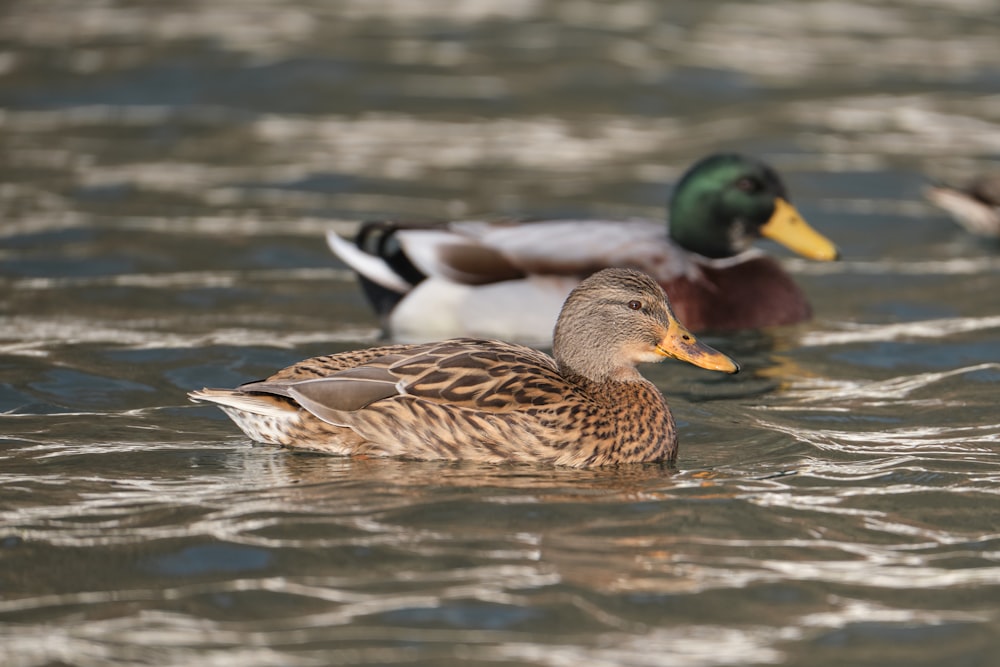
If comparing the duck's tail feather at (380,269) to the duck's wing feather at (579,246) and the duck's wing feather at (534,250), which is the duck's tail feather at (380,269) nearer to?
the duck's wing feather at (534,250)

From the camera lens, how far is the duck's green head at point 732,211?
10.4 m

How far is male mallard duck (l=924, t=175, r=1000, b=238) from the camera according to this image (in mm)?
12453

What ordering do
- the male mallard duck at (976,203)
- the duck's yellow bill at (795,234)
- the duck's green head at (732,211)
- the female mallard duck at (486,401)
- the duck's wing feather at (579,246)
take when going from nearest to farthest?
the female mallard duck at (486,401) → the duck's wing feather at (579,246) → the duck's green head at (732,211) → the duck's yellow bill at (795,234) → the male mallard duck at (976,203)

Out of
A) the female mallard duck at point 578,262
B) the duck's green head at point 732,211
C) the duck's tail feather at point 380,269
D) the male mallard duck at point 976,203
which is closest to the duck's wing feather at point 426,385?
the female mallard duck at point 578,262

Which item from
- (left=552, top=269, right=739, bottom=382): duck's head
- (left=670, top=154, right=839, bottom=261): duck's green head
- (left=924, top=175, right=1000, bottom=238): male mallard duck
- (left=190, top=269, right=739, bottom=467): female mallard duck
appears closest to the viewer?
(left=190, top=269, right=739, bottom=467): female mallard duck

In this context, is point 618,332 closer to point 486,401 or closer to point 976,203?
point 486,401

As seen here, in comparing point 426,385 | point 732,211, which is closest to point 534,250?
point 732,211

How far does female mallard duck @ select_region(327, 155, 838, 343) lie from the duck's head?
8.24ft

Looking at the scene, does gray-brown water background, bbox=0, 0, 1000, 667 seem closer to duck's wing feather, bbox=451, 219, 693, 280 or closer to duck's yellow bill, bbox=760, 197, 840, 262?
duck's yellow bill, bbox=760, 197, 840, 262

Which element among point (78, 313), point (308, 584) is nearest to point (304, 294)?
point (78, 313)

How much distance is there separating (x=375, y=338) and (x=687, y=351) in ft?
9.23

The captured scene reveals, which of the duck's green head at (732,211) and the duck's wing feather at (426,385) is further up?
the duck's green head at (732,211)

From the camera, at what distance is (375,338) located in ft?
32.0

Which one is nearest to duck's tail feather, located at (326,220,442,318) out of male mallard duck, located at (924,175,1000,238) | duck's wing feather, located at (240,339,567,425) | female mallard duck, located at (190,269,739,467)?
female mallard duck, located at (190,269,739,467)
